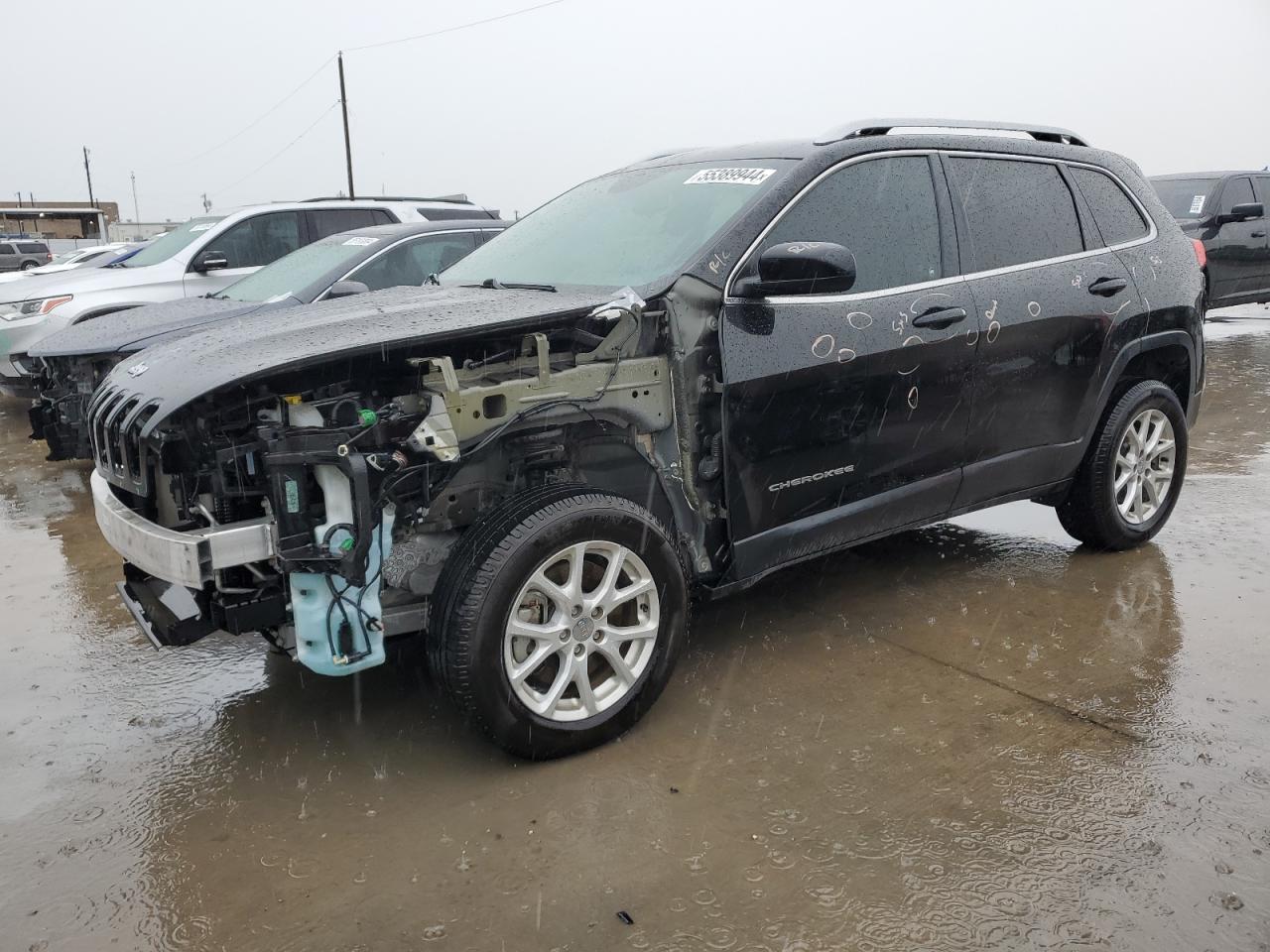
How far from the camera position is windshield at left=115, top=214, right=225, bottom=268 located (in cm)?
853

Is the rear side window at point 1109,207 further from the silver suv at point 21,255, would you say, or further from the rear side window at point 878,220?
the silver suv at point 21,255

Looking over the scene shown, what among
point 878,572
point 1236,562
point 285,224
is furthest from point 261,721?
point 285,224

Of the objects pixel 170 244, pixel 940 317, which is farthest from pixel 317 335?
pixel 170 244

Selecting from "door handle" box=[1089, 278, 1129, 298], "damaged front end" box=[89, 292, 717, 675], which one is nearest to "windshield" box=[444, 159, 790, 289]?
"damaged front end" box=[89, 292, 717, 675]

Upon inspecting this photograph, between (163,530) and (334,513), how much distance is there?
48 centimetres

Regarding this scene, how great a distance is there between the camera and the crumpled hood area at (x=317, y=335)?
2.62m

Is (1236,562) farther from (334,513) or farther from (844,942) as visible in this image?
(334,513)

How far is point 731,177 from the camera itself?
3689 millimetres

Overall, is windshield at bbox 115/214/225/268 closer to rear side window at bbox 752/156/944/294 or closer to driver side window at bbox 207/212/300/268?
driver side window at bbox 207/212/300/268

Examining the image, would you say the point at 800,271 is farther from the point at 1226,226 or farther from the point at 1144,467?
the point at 1226,226

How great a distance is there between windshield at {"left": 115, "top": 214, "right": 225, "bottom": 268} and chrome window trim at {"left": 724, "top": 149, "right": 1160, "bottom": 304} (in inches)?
258

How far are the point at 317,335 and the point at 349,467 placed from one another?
1.50 feet

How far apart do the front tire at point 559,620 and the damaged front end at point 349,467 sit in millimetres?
167

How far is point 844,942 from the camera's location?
2.27 metres
